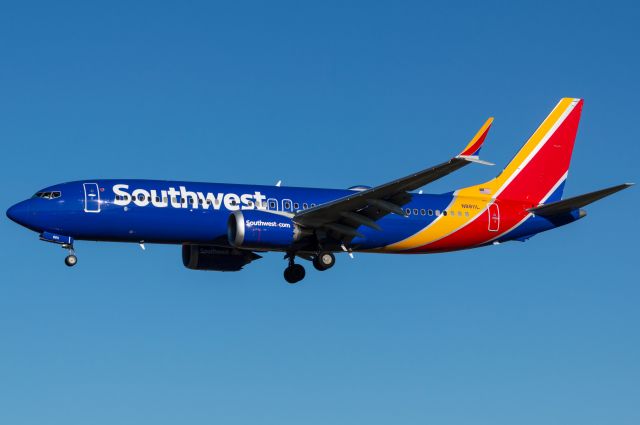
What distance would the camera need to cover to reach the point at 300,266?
60438 millimetres

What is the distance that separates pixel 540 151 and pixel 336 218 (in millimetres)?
14053

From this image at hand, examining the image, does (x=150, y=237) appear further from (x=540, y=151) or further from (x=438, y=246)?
(x=540, y=151)

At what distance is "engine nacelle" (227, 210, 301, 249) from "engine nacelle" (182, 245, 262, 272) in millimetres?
5200

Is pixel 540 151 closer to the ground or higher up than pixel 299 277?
higher up

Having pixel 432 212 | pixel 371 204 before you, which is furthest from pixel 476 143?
pixel 432 212

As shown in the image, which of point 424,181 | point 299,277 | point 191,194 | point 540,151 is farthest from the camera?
point 540,151

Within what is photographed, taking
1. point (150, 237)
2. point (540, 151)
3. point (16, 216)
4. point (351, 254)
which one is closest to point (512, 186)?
point (540, 151)

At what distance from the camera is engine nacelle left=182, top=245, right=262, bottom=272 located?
6025 centimetres

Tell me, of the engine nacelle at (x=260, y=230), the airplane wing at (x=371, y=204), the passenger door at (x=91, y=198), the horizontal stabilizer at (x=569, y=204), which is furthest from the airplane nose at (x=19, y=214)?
the horizontal stabilizer at (x=569, y=204)

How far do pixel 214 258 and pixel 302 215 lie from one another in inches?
260

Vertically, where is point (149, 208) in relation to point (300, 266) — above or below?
above

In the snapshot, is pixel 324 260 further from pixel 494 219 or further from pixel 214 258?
pixel 494 219

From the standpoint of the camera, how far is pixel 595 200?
191ft

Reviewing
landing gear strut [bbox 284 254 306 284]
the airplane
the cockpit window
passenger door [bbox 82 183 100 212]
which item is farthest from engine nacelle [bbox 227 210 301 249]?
the cockpit window
